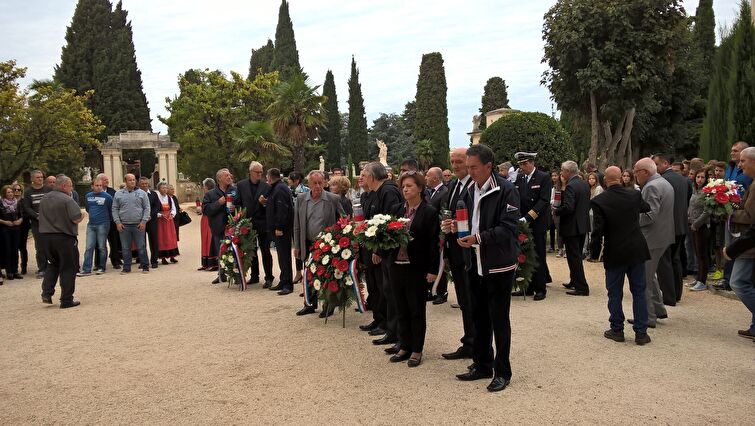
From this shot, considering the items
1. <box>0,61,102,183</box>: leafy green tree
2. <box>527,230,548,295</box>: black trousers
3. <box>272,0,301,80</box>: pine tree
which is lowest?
<box>527,230,548,295</box>: black trousers

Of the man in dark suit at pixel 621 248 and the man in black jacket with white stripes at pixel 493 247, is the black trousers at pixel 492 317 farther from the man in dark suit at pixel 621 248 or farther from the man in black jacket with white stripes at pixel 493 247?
the man in dark suit at pixel 621 248

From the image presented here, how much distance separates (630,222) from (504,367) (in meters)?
2.52

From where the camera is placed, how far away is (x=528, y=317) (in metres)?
7.93

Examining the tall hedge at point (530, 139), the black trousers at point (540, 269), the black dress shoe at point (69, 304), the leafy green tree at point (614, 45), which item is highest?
the leafy green tree at point (614, 45)

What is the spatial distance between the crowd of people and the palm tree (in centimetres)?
1700

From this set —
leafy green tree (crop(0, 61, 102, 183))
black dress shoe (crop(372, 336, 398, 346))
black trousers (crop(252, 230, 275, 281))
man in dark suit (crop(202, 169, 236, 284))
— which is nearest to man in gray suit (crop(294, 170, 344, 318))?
black trousers (crop(252, 230, 275, 281))

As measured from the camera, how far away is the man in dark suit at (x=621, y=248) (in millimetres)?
6523

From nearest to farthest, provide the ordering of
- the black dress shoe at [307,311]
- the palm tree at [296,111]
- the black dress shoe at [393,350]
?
the black dress shoe at [393,350] < the black dress shoe at [307,311] < the palm tree at [296,111]

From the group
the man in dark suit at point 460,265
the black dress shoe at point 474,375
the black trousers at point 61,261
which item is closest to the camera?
the black dress shoe at point 474,375

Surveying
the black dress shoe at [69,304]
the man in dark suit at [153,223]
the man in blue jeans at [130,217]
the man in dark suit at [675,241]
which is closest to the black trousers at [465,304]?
the man in dark suit at [675,241]

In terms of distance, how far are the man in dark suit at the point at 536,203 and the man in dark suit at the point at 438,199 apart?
4.78 ft

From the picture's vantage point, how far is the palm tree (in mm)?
30234

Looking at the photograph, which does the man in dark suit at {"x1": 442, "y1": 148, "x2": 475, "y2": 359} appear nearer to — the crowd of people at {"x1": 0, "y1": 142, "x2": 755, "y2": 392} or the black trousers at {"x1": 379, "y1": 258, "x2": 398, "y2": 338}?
the crowd of people at {"x1": 0, "y1": 142, "x2": 755, "y2": 392}

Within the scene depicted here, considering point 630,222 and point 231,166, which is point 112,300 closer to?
point 630,222
